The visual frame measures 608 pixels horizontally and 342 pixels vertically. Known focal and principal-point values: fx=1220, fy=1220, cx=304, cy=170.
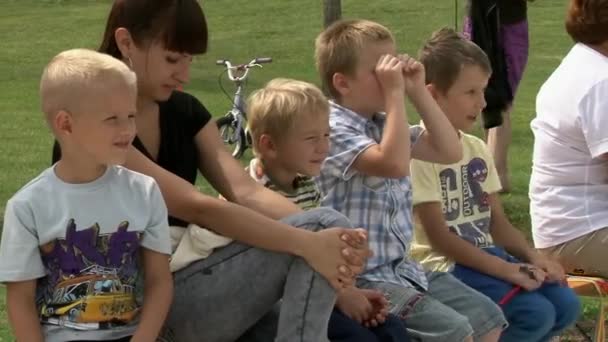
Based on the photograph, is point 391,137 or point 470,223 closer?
point 391,137

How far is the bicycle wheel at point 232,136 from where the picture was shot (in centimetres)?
1082

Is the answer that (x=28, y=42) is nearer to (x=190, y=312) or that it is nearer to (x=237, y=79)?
(x=237, y=79)

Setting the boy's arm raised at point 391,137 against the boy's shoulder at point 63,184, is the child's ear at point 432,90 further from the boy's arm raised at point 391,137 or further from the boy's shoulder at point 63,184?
the boy's shoulder at point 63,184

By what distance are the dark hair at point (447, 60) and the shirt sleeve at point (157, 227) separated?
60.2 inches

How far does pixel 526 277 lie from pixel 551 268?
169 mm

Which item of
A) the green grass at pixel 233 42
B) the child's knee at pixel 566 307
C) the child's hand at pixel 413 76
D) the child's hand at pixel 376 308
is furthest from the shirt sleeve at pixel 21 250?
the green grass at pixel 233 42

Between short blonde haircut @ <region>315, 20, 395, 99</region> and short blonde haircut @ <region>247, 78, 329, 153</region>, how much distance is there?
23cm

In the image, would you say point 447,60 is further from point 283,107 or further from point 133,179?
point 133,179

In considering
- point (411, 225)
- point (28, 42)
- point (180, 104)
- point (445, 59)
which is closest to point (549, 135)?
point (445, 59)

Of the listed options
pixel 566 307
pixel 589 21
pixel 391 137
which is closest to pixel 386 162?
pixel 391 137

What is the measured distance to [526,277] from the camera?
4.45 meters

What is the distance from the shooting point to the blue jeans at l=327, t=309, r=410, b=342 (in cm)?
351

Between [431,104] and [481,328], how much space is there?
769mm

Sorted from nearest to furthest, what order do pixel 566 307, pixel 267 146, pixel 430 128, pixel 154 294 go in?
pixel 154 294
pixel 267 146
pixel 430 128
pixel 566 307
